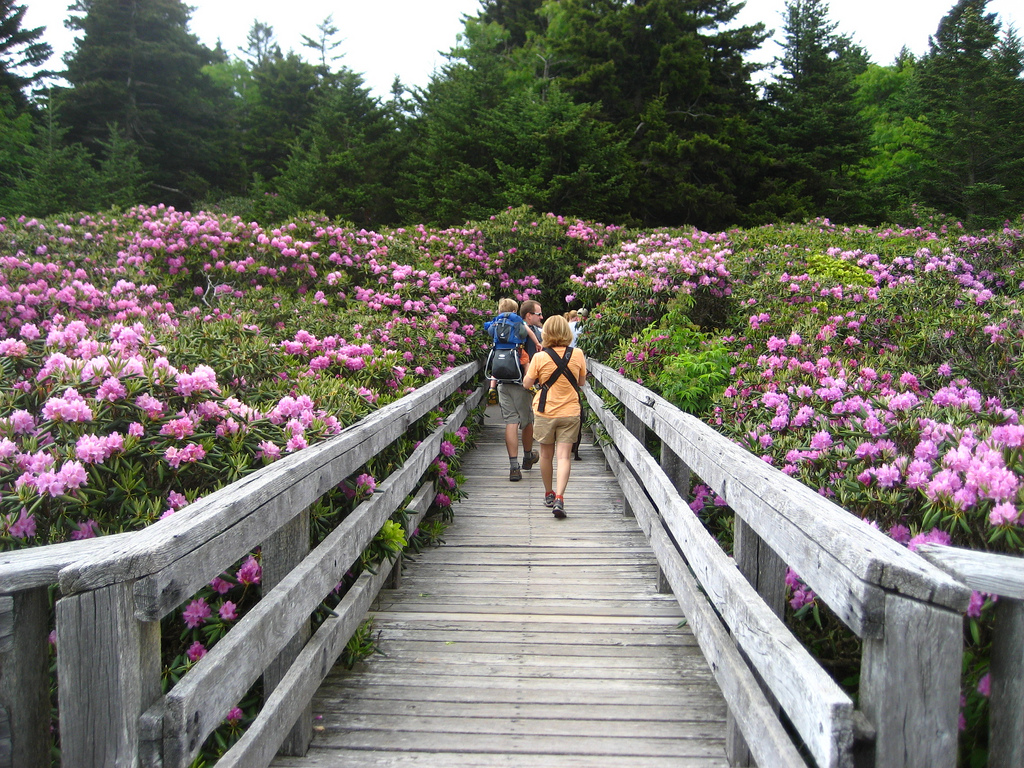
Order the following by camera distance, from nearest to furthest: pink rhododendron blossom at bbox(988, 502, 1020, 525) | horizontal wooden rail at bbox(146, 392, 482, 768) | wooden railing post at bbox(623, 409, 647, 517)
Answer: horizontal wooden rail at bbox(146, 392, 482, 768) → pink rhododendron blossom at bbox(988, 502, 1020, 525) → wooden railing post at bbox(623, 409, 647, 517)

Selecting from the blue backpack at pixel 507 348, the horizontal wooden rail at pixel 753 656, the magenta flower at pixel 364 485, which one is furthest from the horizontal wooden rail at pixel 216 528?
the blue backpack at pixel 507 348

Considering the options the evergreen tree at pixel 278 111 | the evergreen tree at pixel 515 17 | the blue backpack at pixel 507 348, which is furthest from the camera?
the evergreen tree at pixel 278 111

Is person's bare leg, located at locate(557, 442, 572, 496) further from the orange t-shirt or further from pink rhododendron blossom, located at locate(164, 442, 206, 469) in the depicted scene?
pink rhododendron blossom, located at locate(164, 442, 206, 469)

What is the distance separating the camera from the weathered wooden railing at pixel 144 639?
131 cm

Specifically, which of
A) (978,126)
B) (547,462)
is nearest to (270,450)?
(547,462)

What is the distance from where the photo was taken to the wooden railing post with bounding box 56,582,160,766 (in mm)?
1315

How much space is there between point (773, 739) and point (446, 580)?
2.54m

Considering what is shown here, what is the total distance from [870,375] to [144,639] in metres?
3.57

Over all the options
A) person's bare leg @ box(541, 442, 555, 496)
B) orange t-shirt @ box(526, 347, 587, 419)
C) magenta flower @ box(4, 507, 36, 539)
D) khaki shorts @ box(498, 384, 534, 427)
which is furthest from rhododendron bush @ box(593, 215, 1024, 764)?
magenta flower @ box(4, 507, 36, 539)

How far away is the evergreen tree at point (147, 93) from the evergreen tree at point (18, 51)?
132cm

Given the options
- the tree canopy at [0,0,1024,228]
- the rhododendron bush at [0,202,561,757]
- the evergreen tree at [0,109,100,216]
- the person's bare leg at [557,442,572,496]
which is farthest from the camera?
the evergreen tree at [0,109,100,216]

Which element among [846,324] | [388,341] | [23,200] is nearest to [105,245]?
[388,341]

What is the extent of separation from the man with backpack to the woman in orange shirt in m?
1.15

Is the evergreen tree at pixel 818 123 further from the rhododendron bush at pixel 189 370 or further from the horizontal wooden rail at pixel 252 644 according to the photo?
the horizontal wooden rail at pixel 252 644
